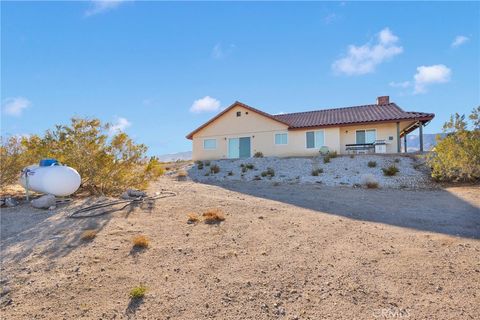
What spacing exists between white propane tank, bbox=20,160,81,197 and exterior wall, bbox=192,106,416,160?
20018mm

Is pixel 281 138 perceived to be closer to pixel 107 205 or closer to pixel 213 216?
pixel 107 205

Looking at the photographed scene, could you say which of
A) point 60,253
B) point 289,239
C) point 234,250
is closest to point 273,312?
point 234,250

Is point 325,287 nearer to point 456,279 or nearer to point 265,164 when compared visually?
point 456,279

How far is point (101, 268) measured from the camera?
6.39m

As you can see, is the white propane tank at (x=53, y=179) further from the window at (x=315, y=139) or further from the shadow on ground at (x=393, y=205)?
the window at (x=315, y=139)

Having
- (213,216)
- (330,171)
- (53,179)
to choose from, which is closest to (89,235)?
(213,216)

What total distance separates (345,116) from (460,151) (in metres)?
16.0

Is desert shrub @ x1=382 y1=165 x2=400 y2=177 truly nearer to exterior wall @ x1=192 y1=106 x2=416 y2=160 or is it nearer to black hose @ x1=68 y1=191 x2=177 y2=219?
exterior wall @ x1=192 y1=106 x2=416 y2=160

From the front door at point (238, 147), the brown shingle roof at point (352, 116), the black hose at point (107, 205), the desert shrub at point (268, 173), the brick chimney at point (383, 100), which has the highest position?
the brick chimney at point (383, 100)

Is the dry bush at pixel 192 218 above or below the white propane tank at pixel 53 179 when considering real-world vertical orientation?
below

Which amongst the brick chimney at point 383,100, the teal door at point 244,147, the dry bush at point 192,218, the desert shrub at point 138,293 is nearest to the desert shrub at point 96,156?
the dry bush at point 192,218

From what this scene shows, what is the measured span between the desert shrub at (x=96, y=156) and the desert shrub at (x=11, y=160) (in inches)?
7.5

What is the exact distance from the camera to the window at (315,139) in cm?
2819

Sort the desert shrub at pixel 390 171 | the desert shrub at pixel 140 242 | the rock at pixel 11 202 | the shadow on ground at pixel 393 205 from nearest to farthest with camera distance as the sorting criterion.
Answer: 1. the desert shrub at pixel 140 242
2. the shadow on ground at pixel 393 205
3. the rock at pixel 11 202
4. the desert shrub at pixel 390 171
